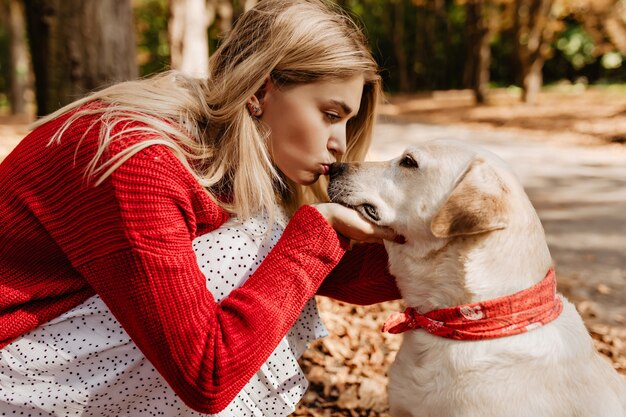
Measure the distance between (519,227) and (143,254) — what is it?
4.26 ft

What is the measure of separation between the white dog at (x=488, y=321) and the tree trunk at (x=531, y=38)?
18232 millimetres

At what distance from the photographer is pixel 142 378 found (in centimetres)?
242

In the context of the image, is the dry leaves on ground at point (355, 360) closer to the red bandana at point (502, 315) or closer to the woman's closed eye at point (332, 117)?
the red bandana at point (502, 315)

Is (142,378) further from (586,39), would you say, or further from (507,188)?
(586,39)

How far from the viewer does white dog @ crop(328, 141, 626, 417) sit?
2.17 metres

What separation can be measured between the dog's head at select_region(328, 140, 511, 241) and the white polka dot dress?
43cm

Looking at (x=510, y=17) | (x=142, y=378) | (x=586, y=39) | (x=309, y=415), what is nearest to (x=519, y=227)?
(x=142, y=378)

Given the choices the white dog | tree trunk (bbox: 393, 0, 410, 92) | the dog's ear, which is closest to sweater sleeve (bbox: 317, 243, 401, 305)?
the white dog

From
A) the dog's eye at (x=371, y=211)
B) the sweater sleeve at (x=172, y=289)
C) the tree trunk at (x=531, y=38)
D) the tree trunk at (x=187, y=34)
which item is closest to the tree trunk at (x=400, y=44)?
the tree trunk at (x=531, y=38)

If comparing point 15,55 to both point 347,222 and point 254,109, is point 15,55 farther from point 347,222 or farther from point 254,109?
point 347,222

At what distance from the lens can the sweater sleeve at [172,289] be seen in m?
2.05

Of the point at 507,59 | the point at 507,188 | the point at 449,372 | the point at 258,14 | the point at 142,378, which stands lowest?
the point at 507,59

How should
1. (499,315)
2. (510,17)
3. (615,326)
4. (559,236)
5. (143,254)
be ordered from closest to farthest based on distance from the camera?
(143,254)
(499,315)
(615,326)
(559,236)
(510,17)

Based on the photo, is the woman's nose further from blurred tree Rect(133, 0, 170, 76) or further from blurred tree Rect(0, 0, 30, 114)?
blurred tree Rect(133, 0, 170, 76)
